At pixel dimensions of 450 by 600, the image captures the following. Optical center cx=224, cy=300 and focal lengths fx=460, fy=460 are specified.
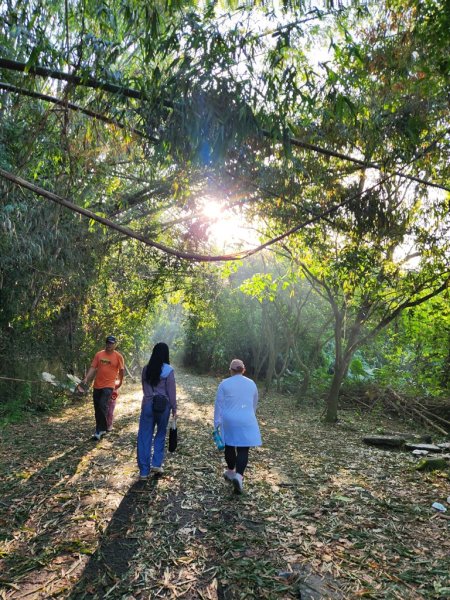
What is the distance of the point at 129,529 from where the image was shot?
444cm

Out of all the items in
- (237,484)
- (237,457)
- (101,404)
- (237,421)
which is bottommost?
(237,484)

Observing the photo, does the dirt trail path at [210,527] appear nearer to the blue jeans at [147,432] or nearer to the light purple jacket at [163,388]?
the blue jeans at [147,432]

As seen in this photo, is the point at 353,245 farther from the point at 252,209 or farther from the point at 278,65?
the point at 278,65

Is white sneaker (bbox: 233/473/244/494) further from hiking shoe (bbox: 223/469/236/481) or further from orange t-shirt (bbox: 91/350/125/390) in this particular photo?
orange t-shirt (bbox: 91/350/125/390)

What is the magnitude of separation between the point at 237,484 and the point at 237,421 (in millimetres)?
752

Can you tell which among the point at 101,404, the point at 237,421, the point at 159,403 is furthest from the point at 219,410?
the point at 101,404

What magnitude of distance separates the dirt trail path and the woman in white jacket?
1.12 feet

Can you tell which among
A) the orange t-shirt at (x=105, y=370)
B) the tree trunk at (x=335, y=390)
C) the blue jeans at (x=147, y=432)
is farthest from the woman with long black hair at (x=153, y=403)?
the tree trunk at (x=335, y=390)

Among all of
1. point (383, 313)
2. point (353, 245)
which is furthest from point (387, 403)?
point (353, 245)

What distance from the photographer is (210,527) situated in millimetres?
4594

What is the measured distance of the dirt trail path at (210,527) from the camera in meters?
3.53

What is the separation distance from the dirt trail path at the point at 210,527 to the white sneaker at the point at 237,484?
0.30 ft

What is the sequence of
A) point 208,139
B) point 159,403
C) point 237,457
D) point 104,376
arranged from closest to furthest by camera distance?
point 208,139
point 237,457
point 159,403
point 104,376

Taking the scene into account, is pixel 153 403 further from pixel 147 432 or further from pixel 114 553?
pixel 114 553
